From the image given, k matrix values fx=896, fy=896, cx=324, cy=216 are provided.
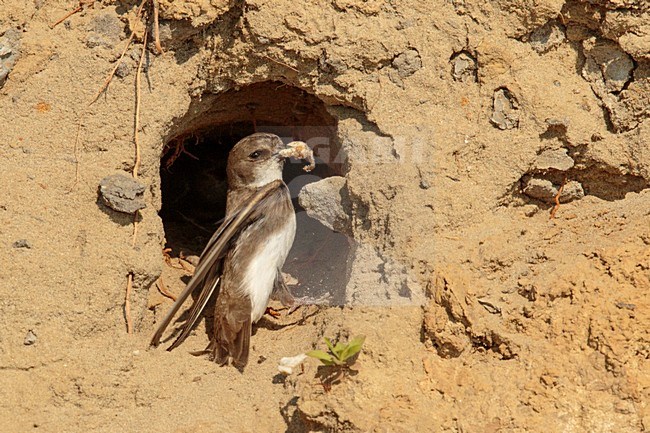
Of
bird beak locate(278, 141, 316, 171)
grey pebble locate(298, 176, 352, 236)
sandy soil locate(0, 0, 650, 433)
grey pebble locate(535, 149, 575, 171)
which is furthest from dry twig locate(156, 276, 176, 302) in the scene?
grey pebble locate(535, 149, 575, 171)

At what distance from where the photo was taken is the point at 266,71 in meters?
5.32

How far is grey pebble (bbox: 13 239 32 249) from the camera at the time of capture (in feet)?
15.1

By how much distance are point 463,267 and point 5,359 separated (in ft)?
7.51

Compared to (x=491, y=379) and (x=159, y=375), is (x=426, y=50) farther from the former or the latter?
(x=159, y=375)

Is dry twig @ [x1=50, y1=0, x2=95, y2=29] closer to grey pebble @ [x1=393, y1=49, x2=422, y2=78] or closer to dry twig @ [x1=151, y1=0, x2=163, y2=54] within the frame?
dry twig @ [x1=151, y1=0, x2=163, y2=54]

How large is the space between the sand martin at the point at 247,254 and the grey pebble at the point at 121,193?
1.75 feet

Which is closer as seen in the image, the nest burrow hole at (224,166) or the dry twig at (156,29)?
the dry twig at (156,29)

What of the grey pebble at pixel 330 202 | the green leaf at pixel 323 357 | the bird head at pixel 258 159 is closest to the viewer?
the green leaf at pixel 323 357

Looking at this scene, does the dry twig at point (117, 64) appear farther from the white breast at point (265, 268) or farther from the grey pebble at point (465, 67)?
the grey pebble at point (465, 67)

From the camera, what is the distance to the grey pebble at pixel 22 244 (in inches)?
181

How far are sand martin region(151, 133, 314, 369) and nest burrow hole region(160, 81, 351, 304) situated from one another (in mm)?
318

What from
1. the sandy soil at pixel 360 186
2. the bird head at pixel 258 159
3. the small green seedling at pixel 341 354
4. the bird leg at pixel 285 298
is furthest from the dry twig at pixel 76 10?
the small green seedling at pixel 341 354

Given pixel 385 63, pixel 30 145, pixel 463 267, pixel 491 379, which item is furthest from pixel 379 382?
pixel 30 145

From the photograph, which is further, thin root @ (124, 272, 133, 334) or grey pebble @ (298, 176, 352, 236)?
grey pebble @ (298, 176, 352, 236)
